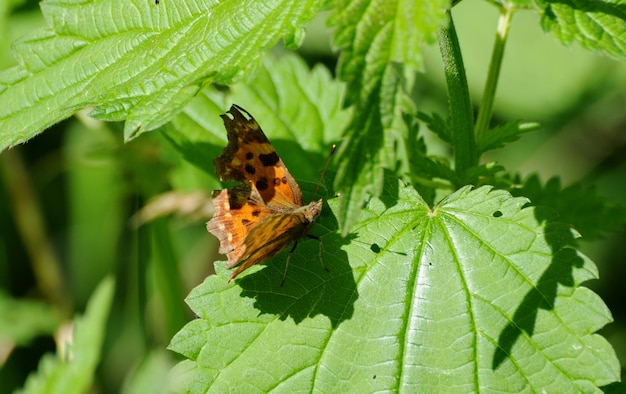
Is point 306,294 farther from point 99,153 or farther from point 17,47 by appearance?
point 99,153

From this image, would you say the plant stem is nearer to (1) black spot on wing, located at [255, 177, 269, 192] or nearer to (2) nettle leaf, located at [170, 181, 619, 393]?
(1) black spot on wing, located at [255, 177, 269, 192]

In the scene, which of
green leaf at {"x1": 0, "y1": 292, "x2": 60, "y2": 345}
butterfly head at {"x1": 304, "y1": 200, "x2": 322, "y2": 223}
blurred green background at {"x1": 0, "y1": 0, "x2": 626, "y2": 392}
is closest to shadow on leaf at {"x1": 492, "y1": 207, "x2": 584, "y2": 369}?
butterfly head at {"x1": 304, "y1": 200, "x2": 322, "y2": 223}

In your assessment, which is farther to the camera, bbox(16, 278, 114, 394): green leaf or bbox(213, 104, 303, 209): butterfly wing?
bbox(16, 278, 114, 394): green leaf

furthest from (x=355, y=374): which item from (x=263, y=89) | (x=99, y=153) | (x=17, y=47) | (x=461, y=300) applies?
(x=99, y=153)

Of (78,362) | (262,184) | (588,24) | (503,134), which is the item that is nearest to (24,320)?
(78,362)

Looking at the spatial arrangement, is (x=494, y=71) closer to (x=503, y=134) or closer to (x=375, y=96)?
(x=503, y=134)

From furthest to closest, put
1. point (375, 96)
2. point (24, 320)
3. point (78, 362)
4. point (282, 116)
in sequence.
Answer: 1. point (24, 320)
2. point (282, 116)
3. point (78, 362)
4. point (375, 96)
